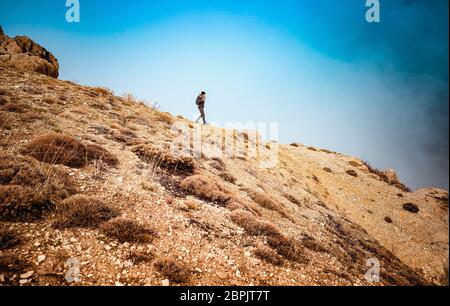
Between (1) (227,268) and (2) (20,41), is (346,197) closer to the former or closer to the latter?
(1) (227,268)

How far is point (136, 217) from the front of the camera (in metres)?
6.65

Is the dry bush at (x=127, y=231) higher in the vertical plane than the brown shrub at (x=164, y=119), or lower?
lower

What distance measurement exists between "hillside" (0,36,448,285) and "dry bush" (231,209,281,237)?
4 centimetres

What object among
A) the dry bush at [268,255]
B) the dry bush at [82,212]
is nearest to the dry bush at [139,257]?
the dry bush at [82,212]

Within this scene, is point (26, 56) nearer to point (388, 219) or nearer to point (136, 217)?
point (136, 217)

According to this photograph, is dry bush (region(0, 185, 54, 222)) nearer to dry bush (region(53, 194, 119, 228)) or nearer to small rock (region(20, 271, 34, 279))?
dry bush (region(53, 194, 119, 228))

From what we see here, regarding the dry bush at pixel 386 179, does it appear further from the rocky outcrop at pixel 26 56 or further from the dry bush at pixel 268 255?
the rocky outcrop at pixel 26 56

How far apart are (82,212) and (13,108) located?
9841 millimetres

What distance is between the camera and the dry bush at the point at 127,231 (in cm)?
569

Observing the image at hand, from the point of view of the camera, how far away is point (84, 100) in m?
17.0

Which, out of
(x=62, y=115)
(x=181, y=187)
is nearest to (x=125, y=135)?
(x=62, y=115)

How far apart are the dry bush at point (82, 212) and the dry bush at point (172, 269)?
201 centimetres

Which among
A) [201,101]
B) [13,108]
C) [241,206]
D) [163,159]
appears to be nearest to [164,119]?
[201,101]
